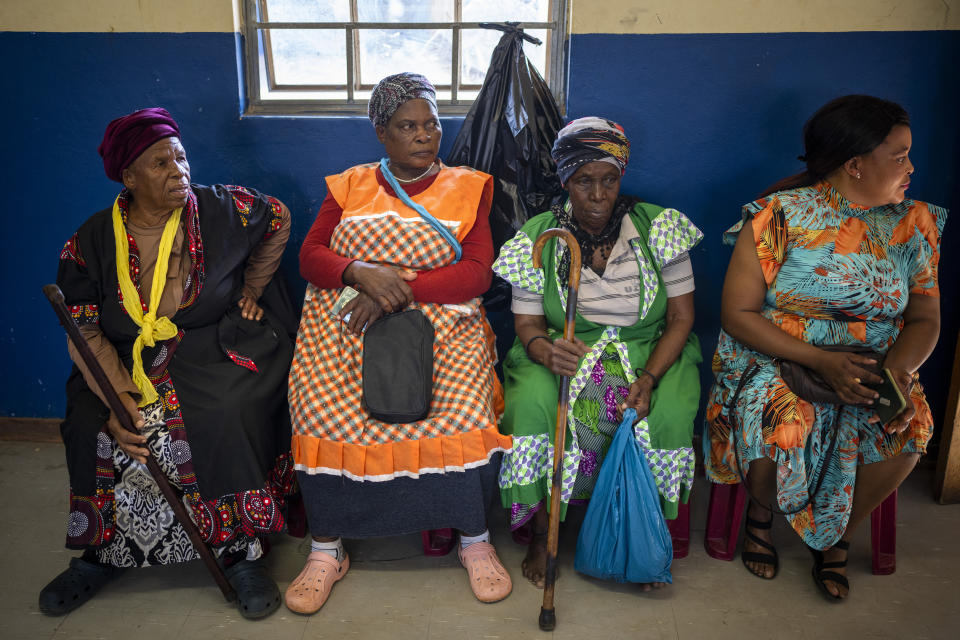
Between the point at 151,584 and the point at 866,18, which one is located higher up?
the point at 866,18

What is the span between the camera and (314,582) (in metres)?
2.40

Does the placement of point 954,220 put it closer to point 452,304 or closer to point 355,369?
point 452,304

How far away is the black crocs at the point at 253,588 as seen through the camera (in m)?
→ 2.32

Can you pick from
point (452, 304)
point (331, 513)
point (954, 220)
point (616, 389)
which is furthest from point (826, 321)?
point (331, 513)

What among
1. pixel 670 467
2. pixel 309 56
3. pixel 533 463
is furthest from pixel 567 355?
pixel 309 56

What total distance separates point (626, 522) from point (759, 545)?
23.4 inches

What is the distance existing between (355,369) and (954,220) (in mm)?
2632

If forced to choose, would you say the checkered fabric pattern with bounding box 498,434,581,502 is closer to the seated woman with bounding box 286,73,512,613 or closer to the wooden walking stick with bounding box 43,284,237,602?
the seated woman with bounding box 286,73,512,613

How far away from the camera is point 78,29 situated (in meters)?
3.08

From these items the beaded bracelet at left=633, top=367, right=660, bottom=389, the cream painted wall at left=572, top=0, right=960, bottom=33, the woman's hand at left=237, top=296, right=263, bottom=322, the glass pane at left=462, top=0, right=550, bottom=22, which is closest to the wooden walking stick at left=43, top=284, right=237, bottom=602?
the woman's hand at left=237, top=296, right=263, bottom=322

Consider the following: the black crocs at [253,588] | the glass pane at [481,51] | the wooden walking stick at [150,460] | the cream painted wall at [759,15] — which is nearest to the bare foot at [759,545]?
the black crocs at [253,588]

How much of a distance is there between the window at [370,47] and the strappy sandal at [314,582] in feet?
6.37

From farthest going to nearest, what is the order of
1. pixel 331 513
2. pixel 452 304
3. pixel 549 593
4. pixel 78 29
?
pixel 78 29
pixel 452 304
pixel 331 513
pixel 549 593

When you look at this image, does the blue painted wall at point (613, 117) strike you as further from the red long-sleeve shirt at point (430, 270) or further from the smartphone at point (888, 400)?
the smartphone at point (888, 400)
